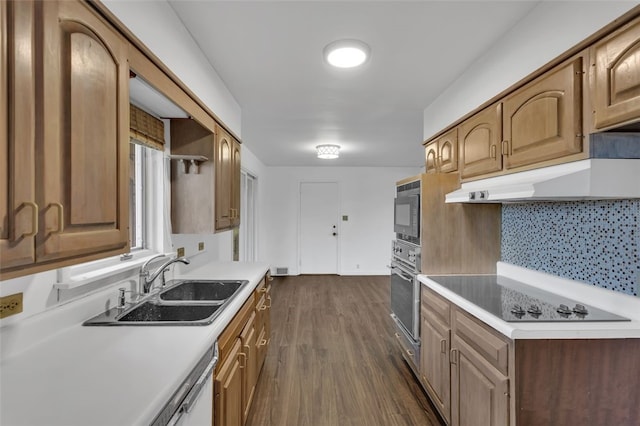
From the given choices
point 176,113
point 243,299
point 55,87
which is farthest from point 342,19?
point 243,299

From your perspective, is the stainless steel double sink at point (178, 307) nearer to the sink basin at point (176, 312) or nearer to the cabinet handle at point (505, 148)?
the sink basin at point (176, 312)

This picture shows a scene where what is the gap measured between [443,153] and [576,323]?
160 cm

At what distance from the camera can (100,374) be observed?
96 cm

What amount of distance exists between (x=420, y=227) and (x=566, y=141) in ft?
3.69

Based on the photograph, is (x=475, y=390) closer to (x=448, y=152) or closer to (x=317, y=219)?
(x=448, y=152)

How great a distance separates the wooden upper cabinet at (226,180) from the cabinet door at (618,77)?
2123 mm

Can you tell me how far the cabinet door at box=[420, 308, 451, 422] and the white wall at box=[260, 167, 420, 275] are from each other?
4.10 m

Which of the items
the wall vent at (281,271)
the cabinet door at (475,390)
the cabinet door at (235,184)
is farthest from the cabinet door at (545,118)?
the wall vent at (281,271)

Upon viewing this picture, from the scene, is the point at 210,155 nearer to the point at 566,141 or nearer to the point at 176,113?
the point at 176,113

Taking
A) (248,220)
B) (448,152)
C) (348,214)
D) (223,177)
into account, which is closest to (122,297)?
(223,177)

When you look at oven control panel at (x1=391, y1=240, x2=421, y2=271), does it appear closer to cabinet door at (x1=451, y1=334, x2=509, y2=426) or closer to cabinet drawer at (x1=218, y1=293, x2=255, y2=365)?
cabinet door at (x1=451, y1=334, x2=509, y2=426)

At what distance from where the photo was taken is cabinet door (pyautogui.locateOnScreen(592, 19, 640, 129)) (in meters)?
1.06

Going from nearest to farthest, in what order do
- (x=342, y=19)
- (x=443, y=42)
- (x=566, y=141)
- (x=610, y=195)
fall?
(x=610, y=195) < (x=566, y=141) < (x=342, y=19) < (x=443, y=42)

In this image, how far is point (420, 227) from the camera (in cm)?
234
